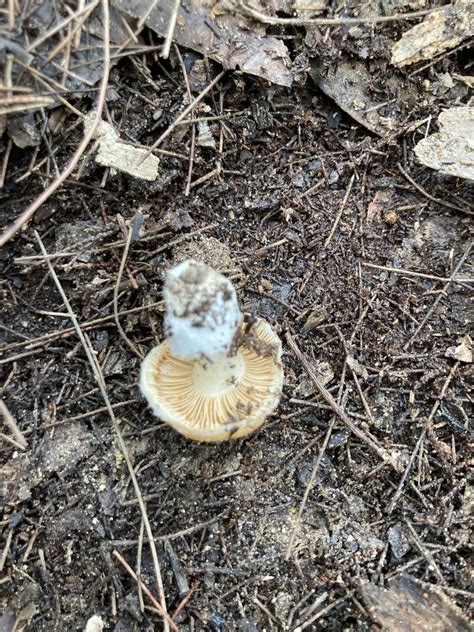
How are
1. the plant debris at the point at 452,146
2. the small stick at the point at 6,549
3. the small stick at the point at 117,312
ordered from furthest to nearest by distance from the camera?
the plant debris at the point at 452,146, the small stick at the point at 117,312, the small stick at the point at 6,549

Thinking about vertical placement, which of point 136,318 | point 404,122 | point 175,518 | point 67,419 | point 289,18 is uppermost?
point 289,18

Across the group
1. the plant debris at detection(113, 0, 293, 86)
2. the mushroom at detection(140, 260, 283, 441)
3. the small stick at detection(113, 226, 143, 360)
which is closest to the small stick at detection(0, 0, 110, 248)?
the plant debris at detection(113, 0, 293, 86)

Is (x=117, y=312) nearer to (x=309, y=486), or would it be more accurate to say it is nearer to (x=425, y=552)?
(x=309, y=486)

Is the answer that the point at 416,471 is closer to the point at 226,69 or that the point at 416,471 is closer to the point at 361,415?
the point at 361,415

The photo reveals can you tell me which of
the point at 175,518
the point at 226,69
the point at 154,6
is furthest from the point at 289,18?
the point at 175,518

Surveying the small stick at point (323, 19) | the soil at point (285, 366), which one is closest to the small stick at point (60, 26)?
the soil at point (285, 366)

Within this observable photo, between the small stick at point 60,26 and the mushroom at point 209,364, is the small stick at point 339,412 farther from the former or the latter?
the small stick at point 60,26
